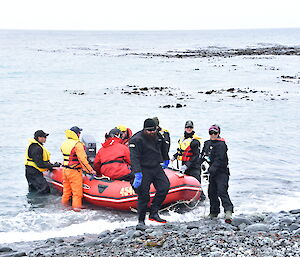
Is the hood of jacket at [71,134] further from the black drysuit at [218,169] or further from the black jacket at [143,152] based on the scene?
the black drysuit at [218,169]

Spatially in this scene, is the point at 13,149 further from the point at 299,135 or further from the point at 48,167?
the point at 299,135

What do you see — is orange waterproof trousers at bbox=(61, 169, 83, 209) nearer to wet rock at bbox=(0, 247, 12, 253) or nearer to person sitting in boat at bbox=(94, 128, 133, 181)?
person sitting in boat at bbox=(94, 128, 133, 181)

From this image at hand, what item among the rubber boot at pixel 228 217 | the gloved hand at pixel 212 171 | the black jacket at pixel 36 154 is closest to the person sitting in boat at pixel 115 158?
the black jacket at pixel 36 154

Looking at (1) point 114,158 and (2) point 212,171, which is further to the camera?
(1) point 114,158

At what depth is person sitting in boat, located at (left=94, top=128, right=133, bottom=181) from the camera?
8984mm

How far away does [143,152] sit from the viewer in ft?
24.5

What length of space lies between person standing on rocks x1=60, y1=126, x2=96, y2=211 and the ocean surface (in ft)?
1.23

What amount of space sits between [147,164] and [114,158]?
1.69 meters

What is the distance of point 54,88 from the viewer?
32.9 meters

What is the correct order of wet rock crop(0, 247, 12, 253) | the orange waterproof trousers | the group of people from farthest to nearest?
the orange waterproof trousers → the group of people → wet rock crop(0, 247, 12, 253)

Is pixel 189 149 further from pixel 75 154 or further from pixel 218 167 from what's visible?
pixel 75 154

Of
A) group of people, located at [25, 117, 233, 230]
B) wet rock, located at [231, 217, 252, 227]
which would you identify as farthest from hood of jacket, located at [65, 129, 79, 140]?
wet rock, located at [231, 217, 252, 227]

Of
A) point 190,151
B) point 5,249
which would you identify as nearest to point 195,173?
point 190,151

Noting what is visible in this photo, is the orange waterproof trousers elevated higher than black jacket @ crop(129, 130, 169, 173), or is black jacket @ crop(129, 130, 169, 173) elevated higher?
black jacket @ crop(129, 130, 169, 173)
